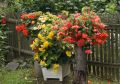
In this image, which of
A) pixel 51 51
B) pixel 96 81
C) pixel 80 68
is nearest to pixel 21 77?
pixel 51 51

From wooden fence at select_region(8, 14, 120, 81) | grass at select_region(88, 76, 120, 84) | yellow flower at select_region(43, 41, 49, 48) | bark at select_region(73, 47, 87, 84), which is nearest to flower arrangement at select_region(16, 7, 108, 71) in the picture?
yellow flower at select_region(43, 41, 49, 48)

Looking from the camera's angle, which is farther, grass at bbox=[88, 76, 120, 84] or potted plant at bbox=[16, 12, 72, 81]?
grass at bbox=[88, 76, 120, 84]

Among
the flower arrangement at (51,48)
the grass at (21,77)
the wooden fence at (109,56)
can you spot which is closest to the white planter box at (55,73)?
the flower arrangement at (51,48)

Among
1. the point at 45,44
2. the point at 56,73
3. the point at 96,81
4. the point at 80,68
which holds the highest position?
the point at 45,44

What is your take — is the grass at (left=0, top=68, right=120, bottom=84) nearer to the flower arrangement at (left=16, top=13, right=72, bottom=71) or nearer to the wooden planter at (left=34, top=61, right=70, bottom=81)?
the wooden planter at (left=34, top=61, right=70, bottom=81)

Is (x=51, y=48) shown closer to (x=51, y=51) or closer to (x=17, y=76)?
(x=51, y=51)

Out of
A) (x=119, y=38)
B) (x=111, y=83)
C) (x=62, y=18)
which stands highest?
(x=62, y=18)

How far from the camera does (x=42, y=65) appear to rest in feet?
23.6

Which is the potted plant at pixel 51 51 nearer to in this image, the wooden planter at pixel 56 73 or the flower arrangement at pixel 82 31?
the wooden planter at pixel 56 73

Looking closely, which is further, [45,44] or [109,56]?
[109,56]

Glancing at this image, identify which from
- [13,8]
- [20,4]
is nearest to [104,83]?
[20,4]

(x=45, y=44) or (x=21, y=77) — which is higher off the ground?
(x=45, y=44)

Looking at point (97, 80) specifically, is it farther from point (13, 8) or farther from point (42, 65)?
point (13, 8)

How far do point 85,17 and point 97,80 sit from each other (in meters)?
1.95
